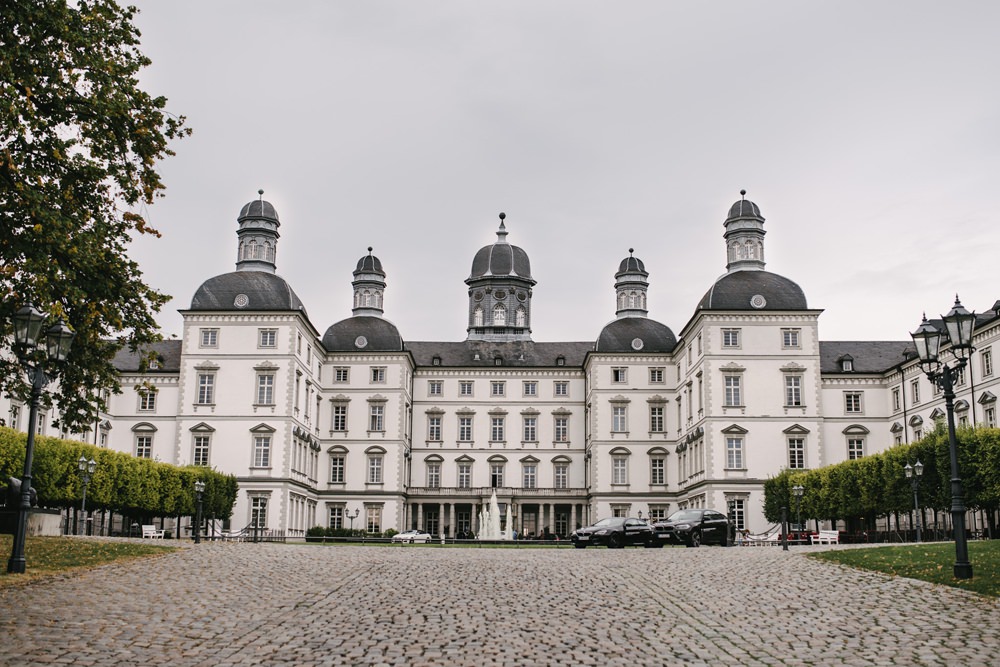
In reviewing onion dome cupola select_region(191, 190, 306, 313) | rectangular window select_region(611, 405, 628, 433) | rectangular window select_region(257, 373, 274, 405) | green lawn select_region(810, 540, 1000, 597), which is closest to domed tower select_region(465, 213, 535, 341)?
rectangular window select_region(611, 405, 628, 433)

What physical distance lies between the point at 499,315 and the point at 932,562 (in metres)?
57.6

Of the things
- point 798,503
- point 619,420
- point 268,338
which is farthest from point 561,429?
point 798,503

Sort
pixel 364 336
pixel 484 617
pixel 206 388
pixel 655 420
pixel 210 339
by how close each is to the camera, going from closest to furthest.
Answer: pixel 484 617 → pixel 206 388 → pixel 210 339 → pixel 655 420 → pixel 364 336

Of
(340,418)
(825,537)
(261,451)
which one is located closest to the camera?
(825,537)

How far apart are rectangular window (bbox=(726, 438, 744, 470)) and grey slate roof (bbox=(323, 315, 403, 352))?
22087 mm

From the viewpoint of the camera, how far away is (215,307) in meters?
59.4

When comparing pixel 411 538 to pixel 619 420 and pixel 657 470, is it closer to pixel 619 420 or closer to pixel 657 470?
pixel 619 420

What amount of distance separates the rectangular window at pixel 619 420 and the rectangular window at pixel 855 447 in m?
13.4

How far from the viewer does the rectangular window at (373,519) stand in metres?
65.6

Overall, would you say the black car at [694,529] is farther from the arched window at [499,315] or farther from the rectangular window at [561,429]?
the arched window at [499,315]

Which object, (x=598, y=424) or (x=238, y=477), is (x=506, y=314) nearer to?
(x=598, y=424)

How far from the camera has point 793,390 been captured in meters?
58.1

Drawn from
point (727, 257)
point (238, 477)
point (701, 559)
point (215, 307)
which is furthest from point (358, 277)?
point (701, 559)

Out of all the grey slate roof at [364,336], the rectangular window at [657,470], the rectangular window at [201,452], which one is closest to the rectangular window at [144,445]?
the rectangular window at [201,452]
